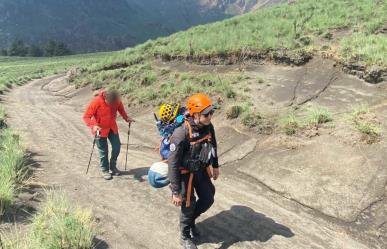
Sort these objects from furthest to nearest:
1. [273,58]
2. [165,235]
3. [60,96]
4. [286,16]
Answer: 1. [60,96]
2. [286,16]
3. [273,58]
4. [165,235]

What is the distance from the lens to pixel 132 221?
8289mm

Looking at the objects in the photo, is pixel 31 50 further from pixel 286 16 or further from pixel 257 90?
pixel 257 90

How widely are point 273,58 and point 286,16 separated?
759cm

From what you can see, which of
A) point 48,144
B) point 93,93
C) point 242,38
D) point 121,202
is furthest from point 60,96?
point 121,202

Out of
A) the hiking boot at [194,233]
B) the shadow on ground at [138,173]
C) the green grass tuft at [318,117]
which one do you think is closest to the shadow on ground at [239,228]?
the hiking boot at [194,233]

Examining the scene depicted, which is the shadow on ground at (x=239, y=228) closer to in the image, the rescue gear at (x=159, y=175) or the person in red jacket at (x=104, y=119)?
the rescue gear at (x=159, y=175)

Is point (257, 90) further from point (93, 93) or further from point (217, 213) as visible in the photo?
point (93, 93)

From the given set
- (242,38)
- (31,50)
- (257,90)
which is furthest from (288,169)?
(31,50)

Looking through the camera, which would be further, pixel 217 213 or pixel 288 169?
pixel 288 169

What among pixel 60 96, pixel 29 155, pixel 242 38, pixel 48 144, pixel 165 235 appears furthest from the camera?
pixel 60 96

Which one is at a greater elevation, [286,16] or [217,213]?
[286,16]

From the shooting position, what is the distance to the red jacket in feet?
33.9

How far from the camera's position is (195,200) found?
284 inches

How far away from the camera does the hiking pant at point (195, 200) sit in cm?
712
